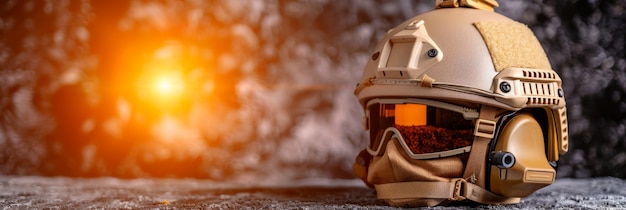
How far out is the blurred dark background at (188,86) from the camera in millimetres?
2361

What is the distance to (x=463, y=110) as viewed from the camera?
1473 millimetres

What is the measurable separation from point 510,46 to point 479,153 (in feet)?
0.78

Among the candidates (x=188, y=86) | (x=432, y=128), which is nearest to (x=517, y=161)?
(x=432, y=128)

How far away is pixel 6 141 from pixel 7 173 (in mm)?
108

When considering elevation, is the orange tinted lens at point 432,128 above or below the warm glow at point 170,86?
below

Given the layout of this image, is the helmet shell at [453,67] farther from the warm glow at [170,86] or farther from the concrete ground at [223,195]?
the warm glow at [170,86]

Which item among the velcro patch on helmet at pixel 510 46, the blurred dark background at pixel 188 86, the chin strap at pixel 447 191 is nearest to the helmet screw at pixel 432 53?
the velcro patch on helmet at pixel 510 46

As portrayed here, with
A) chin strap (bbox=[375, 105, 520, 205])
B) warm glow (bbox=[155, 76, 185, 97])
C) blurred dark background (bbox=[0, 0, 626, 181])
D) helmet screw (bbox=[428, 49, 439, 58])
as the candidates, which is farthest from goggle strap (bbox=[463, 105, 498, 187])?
warm glow (bbox=[155, 76, 185, 97])

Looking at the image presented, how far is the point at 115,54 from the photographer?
239cm

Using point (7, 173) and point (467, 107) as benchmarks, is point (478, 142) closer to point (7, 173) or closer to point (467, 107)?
point (467, 107)

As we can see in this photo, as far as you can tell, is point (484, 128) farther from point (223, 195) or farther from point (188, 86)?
point (188, 86)

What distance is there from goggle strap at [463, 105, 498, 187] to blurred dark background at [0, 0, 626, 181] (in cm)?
91

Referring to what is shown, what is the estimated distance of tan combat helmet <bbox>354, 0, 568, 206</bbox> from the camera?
57.4 inches

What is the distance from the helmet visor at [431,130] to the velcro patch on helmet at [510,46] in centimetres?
13
